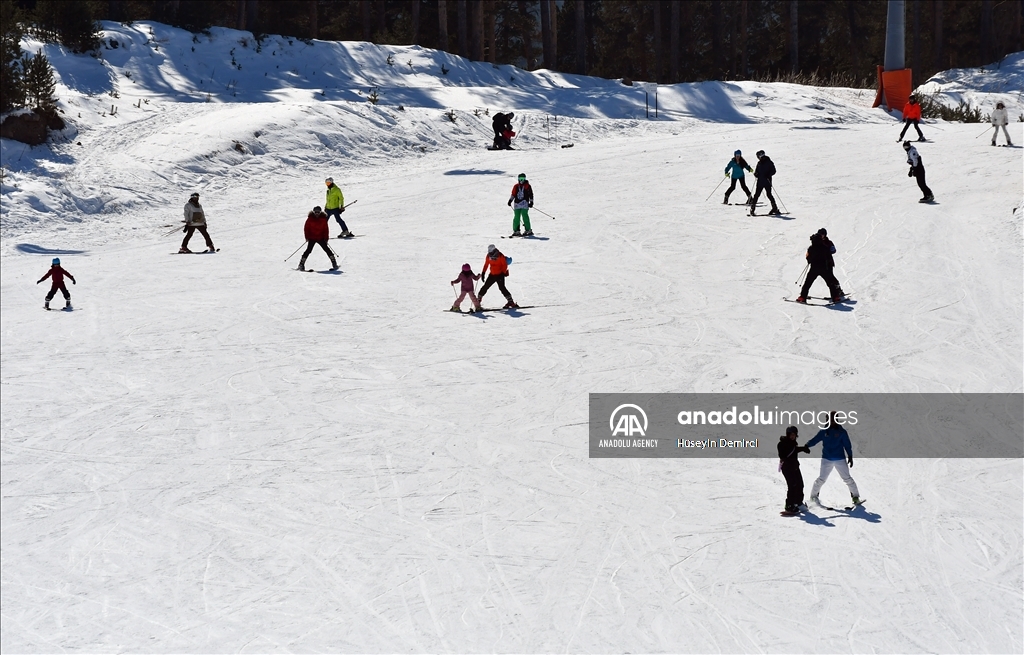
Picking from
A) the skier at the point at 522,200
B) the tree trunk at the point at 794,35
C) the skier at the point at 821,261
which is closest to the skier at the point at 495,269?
the skier at the point at 522,200

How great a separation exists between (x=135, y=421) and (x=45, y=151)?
14.9m

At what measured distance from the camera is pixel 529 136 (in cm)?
3055

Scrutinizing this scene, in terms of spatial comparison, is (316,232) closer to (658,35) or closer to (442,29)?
(442,29)

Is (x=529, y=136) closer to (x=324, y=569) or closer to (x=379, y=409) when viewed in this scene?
(x=379, y=409)

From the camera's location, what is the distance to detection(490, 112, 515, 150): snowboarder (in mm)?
29203

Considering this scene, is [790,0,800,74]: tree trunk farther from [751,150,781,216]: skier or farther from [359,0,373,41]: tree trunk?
[751,150,781,216]: skier

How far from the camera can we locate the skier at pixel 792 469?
404 inches

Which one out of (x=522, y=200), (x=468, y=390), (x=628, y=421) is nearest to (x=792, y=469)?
(x=628, y=421)

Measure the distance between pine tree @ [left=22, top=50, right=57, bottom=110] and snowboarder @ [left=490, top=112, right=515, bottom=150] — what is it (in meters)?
11.3

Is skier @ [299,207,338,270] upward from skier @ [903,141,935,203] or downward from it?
downward

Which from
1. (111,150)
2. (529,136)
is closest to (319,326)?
(111,150)

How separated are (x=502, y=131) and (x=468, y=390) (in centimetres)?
1700

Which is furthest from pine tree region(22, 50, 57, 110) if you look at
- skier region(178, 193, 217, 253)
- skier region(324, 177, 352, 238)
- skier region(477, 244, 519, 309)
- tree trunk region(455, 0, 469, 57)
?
tree trunk region(455, 0, 469, 57)

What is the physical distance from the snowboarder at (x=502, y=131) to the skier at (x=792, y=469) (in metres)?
20.1
